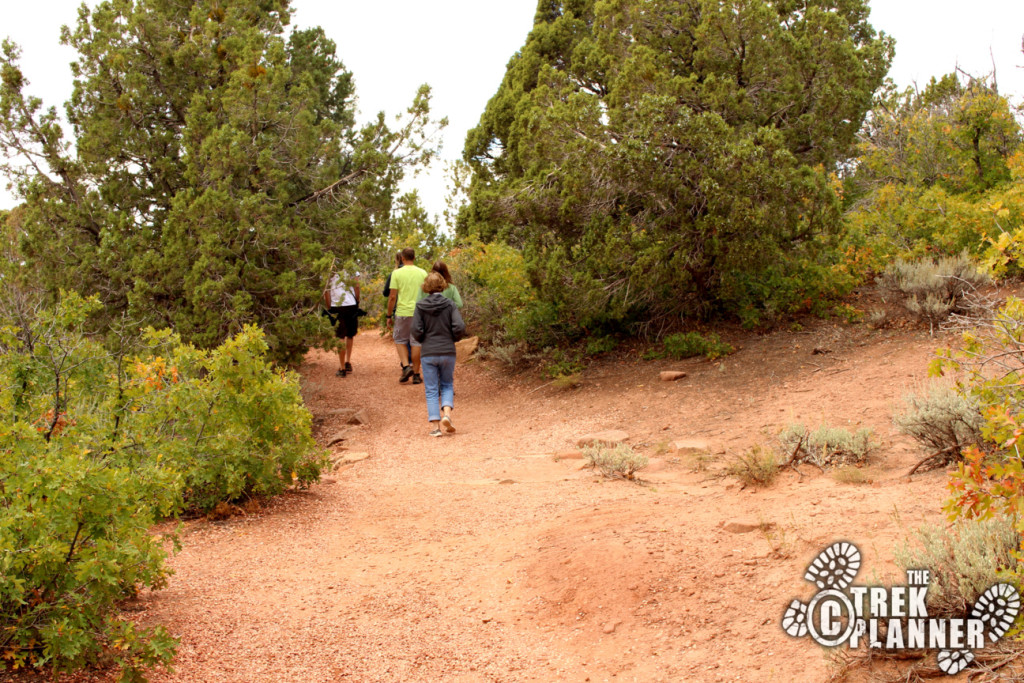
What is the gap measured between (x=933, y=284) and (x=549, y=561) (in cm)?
723

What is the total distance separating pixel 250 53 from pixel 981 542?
32.6ft

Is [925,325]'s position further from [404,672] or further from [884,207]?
[404,672]

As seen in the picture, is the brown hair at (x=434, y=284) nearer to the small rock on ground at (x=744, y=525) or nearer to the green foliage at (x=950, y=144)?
the small rock on ground at (x=744, y=525)

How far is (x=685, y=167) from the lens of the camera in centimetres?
1018

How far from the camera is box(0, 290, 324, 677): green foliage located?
342 centimetres

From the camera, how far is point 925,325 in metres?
10.1

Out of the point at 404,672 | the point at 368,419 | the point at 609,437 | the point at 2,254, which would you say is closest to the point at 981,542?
the point at 404,672

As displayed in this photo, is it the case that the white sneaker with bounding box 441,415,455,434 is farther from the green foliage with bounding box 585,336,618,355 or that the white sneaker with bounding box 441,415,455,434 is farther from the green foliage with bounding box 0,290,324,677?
the green foliage with bounding box 0,290,324,677

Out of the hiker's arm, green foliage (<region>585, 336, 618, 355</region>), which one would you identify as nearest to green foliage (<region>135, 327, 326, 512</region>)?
the hiker's arm

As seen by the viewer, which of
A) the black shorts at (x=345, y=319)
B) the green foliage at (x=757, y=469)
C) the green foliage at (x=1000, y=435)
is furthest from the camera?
the black shorts at (x=345, y=319)

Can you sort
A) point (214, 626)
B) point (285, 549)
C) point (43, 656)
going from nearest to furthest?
point (43, 656) < point (214, 626) < point (285, 549)

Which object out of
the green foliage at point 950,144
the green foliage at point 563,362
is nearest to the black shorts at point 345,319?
the green foliage at point 563,362

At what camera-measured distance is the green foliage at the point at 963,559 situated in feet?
11.2

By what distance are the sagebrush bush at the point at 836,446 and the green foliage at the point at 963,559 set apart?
2361 millimetres
